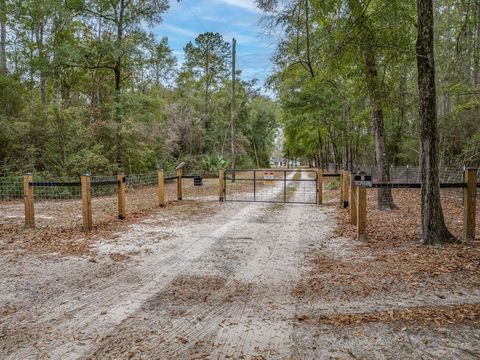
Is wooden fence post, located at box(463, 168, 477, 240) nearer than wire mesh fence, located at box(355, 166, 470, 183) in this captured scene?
Yes

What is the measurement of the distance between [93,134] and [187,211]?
7.59m

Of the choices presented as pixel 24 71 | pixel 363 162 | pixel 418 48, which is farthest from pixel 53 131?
pixel 363 162

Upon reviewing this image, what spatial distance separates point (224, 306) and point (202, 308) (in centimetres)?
22

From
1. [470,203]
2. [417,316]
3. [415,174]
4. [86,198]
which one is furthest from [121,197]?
[415,174]

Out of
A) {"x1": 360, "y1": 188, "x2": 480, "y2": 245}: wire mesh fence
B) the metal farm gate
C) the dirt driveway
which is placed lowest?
the dirt driveway

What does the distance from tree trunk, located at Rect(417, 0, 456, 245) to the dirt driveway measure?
1310 millimetres

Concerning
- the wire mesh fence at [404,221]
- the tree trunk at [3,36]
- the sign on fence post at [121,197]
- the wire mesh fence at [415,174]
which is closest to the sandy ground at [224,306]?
the wire mesh fence at [404,221]

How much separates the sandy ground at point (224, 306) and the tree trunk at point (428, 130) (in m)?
1.01

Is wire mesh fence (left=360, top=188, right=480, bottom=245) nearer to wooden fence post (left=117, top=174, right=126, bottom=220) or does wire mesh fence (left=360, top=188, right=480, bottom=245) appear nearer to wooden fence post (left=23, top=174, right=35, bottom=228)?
wooden fence post (left=117, top=174, right=126, bottom=220)

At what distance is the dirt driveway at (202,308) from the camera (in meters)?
2.54

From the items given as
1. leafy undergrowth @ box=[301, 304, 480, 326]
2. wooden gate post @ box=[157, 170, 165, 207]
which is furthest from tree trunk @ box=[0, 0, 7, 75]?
leafy undergrowth @ box=[301, 304, 480, 326]

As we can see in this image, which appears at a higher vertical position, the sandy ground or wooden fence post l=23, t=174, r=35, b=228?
wooden fence post l=23, t=174, r=35, b=228

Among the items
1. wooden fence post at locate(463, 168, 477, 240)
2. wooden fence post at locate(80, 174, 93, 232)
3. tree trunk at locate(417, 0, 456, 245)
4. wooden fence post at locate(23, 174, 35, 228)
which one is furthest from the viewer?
wooden fence post at locate(23, 174, 35, 228)

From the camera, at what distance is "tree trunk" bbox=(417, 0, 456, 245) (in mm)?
5184
